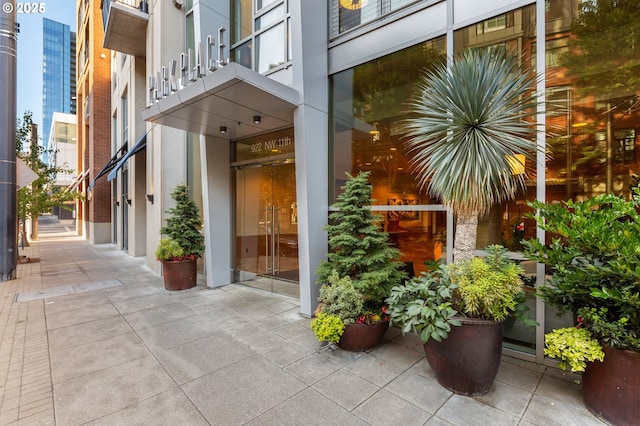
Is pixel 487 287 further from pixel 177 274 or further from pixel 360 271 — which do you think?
pixel 177 274

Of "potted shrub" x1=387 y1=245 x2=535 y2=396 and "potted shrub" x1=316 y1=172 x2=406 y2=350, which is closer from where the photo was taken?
"potted shrub" x1=387 y1=245 x2=535 y2=396

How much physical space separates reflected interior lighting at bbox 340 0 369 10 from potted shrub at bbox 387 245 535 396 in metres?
5.10

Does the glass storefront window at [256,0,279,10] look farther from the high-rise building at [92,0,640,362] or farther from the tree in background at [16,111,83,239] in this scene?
the tree in background at [16,111,83,239]

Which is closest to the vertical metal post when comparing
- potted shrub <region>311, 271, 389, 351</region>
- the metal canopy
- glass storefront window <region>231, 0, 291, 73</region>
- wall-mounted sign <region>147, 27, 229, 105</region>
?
wall-mounted sign <region>147, 27, 229, 105</region>

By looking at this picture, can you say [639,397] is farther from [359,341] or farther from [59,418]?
[59,418]

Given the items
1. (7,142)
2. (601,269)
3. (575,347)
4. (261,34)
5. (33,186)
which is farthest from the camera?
(33,186)

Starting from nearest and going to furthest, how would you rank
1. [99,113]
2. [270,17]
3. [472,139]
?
[472,139] < [270,17] < [99,113]

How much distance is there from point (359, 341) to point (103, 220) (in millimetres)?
19360

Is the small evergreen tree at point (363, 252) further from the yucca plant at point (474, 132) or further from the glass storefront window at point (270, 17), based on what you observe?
the glass storefront window at point (270, 17)

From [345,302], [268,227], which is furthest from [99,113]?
[345,302]

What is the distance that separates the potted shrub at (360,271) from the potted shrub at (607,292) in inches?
76.3

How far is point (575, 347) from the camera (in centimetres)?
279

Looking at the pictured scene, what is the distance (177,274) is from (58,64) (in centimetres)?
7989

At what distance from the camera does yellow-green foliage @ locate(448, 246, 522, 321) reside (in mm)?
3115
